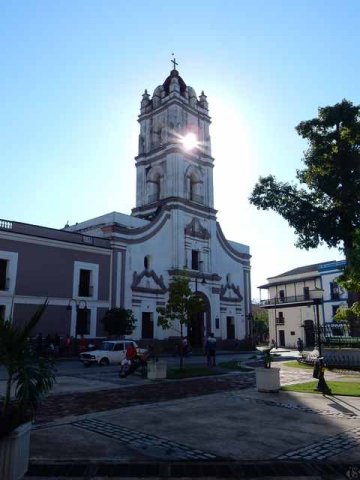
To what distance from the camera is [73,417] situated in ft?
27.9

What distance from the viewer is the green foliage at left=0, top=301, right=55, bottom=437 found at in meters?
5.15

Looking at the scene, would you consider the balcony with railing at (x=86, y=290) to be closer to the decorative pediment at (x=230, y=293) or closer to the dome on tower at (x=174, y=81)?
the decorative pediment at (x=230, y=293)

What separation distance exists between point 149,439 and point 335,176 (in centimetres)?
2019

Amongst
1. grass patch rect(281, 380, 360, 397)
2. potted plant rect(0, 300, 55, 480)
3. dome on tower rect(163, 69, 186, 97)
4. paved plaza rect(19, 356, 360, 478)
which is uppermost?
dome on tower rect(163, 69, 186, 97)

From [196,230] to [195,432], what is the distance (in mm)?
33246

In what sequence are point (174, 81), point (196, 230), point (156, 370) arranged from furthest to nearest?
point (174, 81), point (196, 230), point (156, 370)

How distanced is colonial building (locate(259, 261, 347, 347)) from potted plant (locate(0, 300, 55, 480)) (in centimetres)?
4606

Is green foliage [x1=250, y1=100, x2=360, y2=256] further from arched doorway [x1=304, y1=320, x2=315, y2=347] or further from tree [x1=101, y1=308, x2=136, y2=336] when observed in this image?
arched doorway [x1=304, y1=320, x2=315, y2=347]

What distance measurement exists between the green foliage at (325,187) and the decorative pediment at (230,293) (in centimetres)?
1901

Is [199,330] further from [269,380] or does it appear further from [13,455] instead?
[13,455]

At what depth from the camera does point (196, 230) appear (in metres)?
40.2

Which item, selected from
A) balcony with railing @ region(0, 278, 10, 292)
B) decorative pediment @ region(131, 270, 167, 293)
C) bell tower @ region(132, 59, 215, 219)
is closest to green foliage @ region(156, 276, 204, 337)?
balcony with railing @ region(0, 278, 10, 292)

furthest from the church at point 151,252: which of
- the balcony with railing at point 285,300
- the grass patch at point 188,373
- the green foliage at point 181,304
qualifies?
the grass patch at point 188,373

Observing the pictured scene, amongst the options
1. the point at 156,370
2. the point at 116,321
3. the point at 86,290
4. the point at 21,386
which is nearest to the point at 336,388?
the point at 156,370
